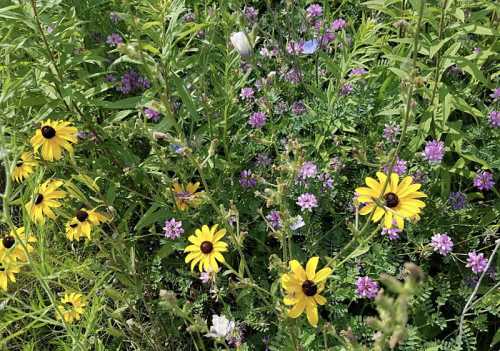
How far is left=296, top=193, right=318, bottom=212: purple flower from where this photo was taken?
2162 millimetres

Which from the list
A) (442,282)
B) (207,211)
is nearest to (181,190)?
(207,211)

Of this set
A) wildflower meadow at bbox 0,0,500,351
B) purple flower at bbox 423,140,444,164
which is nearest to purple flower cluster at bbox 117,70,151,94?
wildflower meadow at bbox 0,0,500,351

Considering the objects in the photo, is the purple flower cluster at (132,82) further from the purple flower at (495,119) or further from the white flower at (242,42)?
the purple flower at (495,119)

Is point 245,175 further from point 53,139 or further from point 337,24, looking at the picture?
point 337,24

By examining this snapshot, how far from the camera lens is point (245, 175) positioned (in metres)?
2.41

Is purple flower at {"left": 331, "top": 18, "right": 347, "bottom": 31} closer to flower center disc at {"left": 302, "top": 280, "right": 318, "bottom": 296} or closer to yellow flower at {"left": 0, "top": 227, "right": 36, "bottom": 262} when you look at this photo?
flower center disc at {"left": 302, "top": 280, "right": 318, "bottom": 296}

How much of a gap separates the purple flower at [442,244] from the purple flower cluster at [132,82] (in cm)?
150

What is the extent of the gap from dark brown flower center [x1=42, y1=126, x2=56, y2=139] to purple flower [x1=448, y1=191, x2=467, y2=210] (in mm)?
1633

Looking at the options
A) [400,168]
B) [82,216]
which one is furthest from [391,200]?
[82,216]

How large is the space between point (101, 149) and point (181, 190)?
1.41 feet

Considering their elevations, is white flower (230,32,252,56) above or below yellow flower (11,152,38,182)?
above

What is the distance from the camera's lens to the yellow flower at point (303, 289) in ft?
5.44

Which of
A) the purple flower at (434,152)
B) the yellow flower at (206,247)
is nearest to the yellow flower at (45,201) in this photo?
the yellow flower at (206,247)

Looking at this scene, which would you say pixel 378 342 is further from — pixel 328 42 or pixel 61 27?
pixel 328 42
